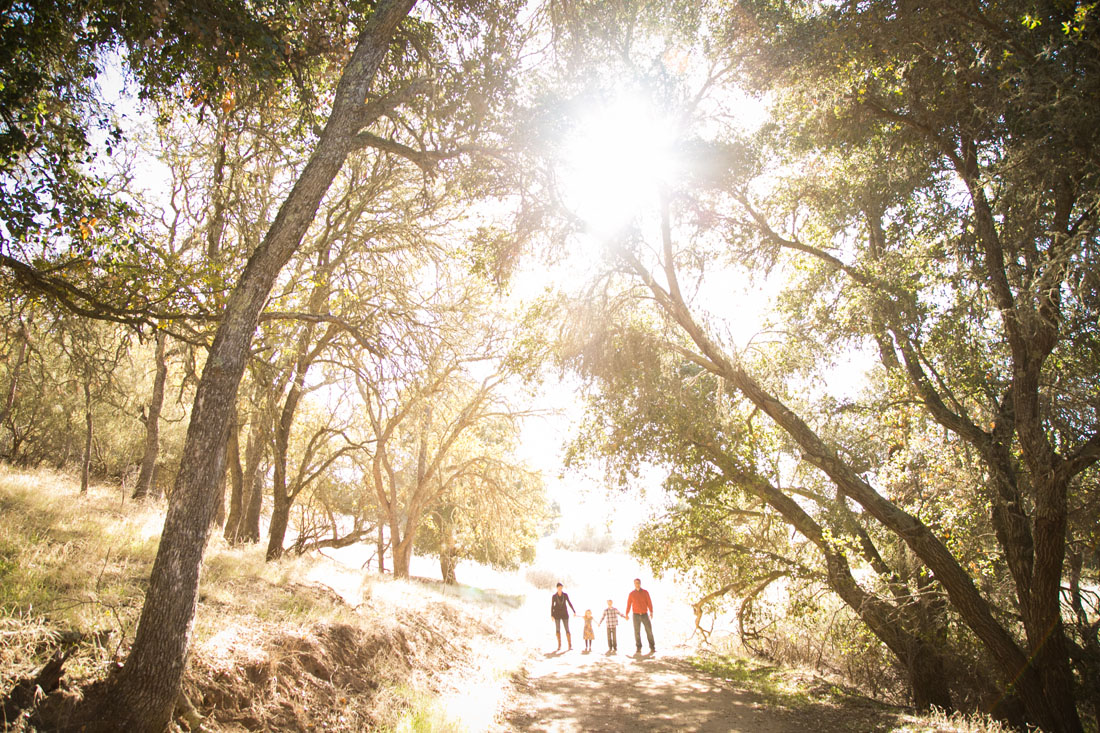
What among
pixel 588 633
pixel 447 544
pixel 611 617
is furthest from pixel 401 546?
pixel 611 617

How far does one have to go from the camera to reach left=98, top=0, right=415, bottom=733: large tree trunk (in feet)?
13.6

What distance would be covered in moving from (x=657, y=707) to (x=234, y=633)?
6.37m

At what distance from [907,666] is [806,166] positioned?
9.44 m

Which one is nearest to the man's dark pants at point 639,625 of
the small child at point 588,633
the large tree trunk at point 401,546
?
the small child at point 588,633

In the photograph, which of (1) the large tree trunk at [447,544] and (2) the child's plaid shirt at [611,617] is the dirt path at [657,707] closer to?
(2) the child's plaid shirt at [611,617]

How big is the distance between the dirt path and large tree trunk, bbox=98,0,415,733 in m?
4.64

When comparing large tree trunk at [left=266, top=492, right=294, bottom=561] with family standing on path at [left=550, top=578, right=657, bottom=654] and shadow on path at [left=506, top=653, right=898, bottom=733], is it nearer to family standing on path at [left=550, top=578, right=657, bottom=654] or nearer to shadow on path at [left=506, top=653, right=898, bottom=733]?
shadow on path at [left=506, top=653, right=898, bottom=733]

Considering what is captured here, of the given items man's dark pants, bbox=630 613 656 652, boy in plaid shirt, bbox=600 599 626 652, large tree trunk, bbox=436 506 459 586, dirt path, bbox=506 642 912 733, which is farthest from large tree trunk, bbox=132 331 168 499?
man's dark pants, bbox=630 613 656 652

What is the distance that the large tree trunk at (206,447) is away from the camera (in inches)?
164

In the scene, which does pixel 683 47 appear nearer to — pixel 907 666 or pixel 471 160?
pixel 471 160

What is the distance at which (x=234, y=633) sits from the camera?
5.51 meters

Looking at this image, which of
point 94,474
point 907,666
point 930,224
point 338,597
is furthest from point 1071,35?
point 94,474

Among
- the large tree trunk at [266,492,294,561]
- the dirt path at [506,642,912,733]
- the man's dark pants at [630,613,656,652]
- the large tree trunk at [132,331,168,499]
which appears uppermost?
the large tree trunk at [132,331,168,499]

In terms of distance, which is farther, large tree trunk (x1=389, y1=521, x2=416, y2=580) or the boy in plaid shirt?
large tree trunk (x1=389, y1=521, x2=416, y2=580)
